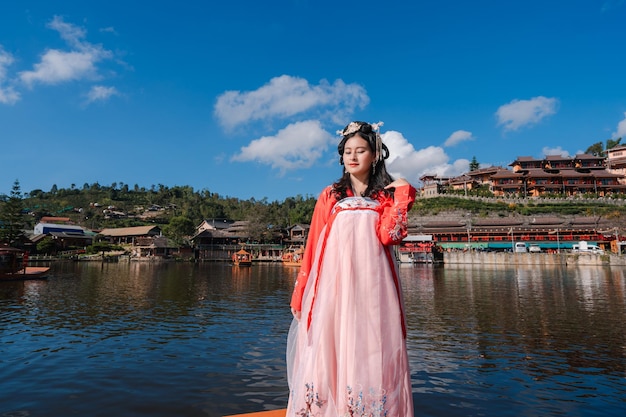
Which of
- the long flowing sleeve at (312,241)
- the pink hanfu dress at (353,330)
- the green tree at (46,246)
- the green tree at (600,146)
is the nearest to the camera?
the pink hanfu dress at (353,330)

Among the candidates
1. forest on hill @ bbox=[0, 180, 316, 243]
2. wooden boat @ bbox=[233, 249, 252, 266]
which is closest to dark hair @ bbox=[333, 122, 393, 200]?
wooden boat @ bbox=[233, 249, 252, 266]

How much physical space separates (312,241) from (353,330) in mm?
711

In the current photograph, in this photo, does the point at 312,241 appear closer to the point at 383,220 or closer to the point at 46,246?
the point at 383,220

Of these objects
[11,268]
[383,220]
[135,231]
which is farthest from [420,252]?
[383,220]

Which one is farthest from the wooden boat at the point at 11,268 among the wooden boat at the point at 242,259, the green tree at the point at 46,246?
the green tree at the point at 46,246

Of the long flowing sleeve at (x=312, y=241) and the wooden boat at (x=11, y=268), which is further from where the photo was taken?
the wooden boat at (x=11, y=268)

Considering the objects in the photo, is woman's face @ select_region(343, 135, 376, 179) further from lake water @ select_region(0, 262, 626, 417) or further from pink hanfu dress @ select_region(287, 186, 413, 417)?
lake water @ select_region(0, 262, 626, 417)

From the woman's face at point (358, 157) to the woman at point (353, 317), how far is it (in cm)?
19

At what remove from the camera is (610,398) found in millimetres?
5637

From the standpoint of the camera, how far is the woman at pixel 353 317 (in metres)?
2.37

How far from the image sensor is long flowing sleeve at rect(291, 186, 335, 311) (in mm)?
2713

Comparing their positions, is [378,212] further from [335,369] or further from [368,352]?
[335,369]

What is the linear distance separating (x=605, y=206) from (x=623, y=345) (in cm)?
7427

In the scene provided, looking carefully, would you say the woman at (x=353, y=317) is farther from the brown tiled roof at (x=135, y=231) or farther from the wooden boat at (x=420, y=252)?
the brown tiled roof at (x=135, y=231)
